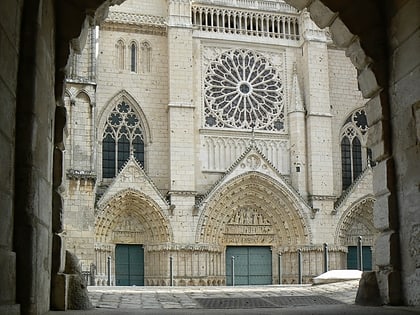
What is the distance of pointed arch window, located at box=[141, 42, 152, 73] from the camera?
26.2 meters

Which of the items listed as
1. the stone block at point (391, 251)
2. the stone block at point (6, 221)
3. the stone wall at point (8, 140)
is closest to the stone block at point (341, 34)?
the stone block at point (391, 251)

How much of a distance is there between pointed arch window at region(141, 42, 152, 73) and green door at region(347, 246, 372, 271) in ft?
35.5

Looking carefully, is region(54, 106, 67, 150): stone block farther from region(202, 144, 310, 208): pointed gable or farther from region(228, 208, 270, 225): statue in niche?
region(228, 208, 270, 225): statue in niche

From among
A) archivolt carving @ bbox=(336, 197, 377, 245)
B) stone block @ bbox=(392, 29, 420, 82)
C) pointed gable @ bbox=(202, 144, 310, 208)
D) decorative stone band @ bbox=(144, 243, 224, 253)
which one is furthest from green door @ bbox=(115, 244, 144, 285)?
stone block @ bbox=(392, 29, 420, 82)

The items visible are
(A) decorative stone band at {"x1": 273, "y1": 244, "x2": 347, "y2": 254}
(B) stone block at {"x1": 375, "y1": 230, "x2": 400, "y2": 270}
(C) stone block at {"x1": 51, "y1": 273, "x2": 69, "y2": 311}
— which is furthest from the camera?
(A) decorative stone band at {"x1": 273, "y1": 244, "x2": 347, "y2": 254}

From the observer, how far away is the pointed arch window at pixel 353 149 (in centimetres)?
2783

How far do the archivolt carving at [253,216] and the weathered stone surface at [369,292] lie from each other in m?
17.7

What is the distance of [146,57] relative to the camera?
2636cm

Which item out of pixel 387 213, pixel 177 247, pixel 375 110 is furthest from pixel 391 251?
pixel 177 247

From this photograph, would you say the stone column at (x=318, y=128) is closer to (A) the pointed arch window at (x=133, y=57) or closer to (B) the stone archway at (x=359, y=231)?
(B) the stone archway at (x=359, y=231)

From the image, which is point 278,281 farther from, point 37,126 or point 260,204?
point 37,126

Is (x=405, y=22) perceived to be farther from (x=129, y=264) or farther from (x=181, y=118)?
(x=129, y=264)

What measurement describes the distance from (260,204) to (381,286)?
19743 millimetres

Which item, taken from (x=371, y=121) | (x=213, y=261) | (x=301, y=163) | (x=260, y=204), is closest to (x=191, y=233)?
(x=213, y=261)
